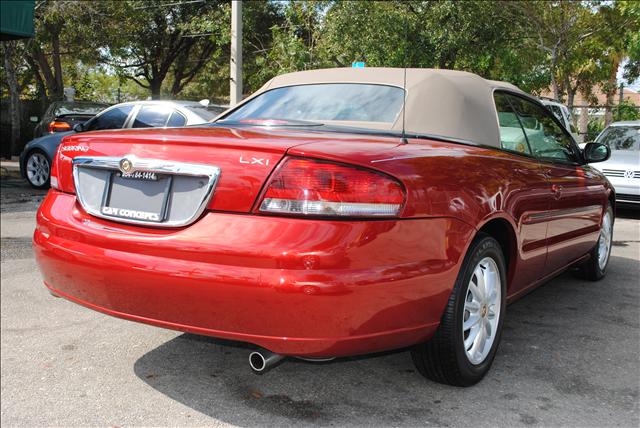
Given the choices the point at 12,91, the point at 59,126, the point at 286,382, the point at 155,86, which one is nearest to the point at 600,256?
the point at 286,382

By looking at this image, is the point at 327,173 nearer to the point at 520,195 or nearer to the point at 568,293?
the point at 520,195

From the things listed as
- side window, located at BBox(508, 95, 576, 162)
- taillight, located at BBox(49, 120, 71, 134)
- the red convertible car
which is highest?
side window, located at BBox(508, 95, 576, 162)

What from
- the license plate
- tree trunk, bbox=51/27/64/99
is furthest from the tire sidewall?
tree trunk, bbox=51/27/64/99

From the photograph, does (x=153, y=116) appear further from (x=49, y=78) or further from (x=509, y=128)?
(x=49, y=78)

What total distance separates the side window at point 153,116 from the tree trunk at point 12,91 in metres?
10.9

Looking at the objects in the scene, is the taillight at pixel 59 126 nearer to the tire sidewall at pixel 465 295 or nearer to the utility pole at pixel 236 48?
the utility pole at pixel 236 48

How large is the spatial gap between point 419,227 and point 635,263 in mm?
4649

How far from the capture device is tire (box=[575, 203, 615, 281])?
5.20 m

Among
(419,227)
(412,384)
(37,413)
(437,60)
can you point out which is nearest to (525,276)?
(412,384)

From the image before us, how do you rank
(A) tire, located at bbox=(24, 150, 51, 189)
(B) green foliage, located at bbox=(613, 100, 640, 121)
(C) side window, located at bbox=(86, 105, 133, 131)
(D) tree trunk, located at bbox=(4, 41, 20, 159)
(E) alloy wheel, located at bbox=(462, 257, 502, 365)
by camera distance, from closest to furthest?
1. (E) alloy wheel, located at bbox=(462, 257, 502, 365)
2. (C) side window, located at bbox=(86, 105, 133, 131)
3. (A) tire, located at bbox=(24, 150, 51, 189)
4. (D) tree trunk, located at bbox=(4, 41, 20, 159)
5. (B) green foliage, located at bbox=(613, 100, 640, 121)

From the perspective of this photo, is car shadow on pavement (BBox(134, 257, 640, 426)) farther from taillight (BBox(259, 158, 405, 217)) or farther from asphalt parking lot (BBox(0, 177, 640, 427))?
taillight (BBox(259, 158, 405, 217))

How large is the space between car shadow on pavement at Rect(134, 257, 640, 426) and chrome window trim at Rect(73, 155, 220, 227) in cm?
57

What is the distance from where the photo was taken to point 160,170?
2.54m

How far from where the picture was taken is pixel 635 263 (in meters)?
6.25
